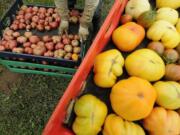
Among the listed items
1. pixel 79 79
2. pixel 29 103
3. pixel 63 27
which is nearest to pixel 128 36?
pixel 79 79

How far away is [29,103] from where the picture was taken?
243cm

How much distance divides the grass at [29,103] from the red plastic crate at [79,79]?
0.95 metres

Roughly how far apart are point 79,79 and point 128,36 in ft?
1.43

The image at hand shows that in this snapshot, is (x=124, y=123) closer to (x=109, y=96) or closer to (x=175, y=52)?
(x=109, y=96)

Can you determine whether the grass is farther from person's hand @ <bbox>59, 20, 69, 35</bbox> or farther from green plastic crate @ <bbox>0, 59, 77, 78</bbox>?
person's hand @ <bbox>59, 20, 69, 35</bbox>

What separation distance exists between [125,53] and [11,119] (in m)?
1.21

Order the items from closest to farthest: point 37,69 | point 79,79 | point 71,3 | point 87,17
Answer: point 79,79
point 87,17
point 37,69
point 71,3

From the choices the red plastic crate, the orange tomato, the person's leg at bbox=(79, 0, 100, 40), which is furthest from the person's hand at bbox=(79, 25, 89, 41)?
the orange tomato

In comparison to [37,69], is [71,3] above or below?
above

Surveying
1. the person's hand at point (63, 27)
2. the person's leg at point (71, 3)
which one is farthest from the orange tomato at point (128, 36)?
the person's leg at point (71, 3)

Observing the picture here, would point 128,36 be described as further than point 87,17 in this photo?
No

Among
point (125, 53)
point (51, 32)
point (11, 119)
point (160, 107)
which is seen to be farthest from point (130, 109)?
point (51, 32)

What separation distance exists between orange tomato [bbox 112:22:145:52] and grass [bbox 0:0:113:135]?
0.99 meters

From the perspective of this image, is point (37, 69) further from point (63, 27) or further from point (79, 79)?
point (79, 79)
